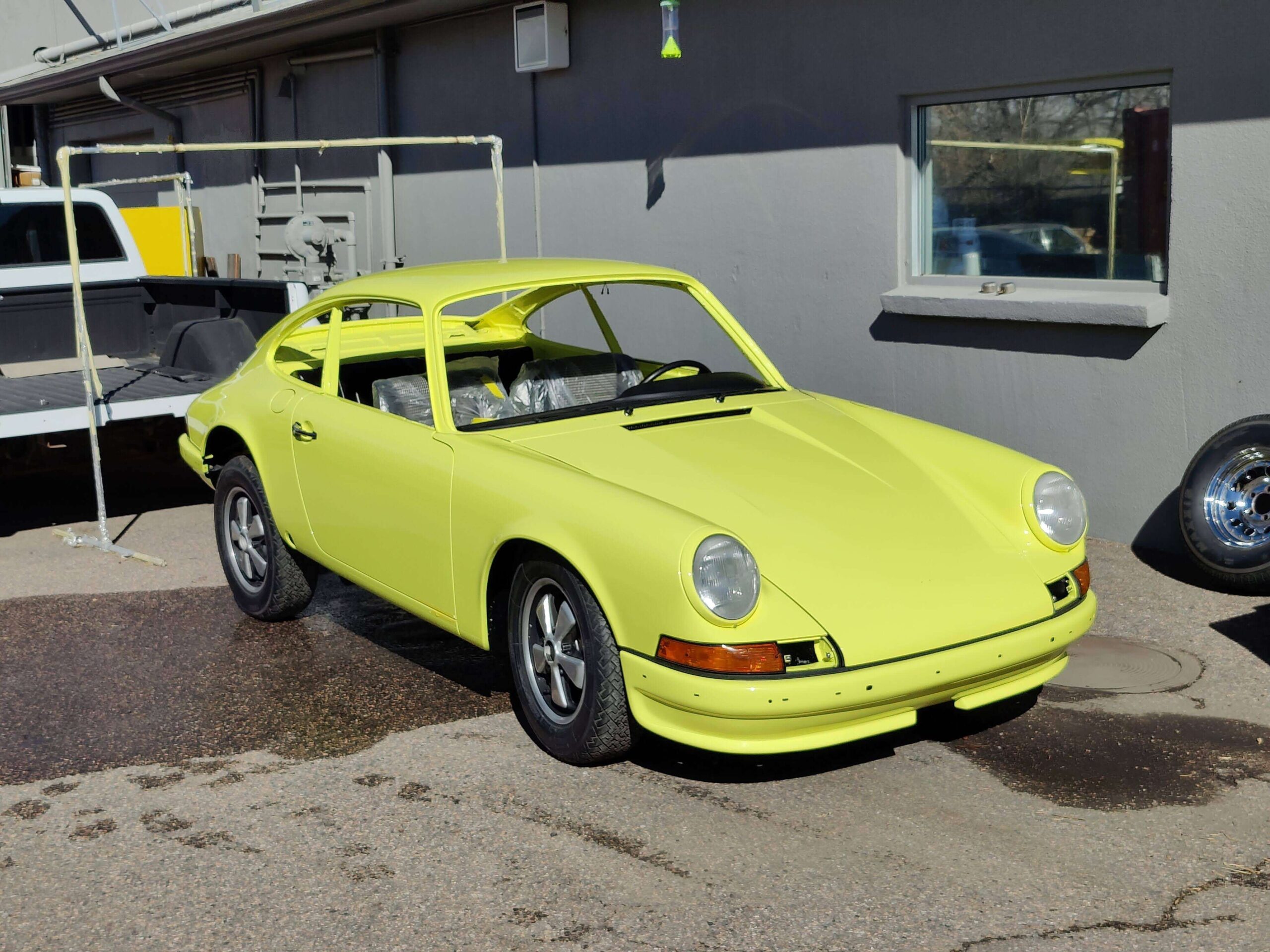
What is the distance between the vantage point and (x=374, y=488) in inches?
194

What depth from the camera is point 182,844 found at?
12.4ft

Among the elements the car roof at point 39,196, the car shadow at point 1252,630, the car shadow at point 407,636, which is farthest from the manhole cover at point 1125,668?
the car roof at point 39,196

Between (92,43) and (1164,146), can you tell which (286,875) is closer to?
(1164,146)

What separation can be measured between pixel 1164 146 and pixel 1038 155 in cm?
73

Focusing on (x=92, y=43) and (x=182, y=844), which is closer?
(x=182, y=844)

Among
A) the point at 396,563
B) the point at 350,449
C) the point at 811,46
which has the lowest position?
the point at 396,563

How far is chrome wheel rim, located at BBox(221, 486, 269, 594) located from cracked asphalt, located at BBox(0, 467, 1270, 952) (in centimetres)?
47

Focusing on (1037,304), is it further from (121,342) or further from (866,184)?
(121,342)

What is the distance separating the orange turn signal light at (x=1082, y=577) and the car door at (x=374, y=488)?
2.01m

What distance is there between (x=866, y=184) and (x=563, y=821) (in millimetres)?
5238

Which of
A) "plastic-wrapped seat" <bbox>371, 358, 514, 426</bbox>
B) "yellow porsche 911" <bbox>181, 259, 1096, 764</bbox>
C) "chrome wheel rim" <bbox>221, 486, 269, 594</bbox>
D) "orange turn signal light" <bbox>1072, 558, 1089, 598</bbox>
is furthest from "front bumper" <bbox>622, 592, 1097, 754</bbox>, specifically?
"chrome wheel rim" <bbox>221, 486, 269, 594</bbox>

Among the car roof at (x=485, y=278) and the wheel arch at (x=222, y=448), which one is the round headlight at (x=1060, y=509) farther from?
the wheel arch at (x=222, y=448)

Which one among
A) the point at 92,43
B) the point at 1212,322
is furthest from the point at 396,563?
the point at 92,43

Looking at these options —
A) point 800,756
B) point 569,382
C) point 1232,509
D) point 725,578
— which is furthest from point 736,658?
point 1232,509
